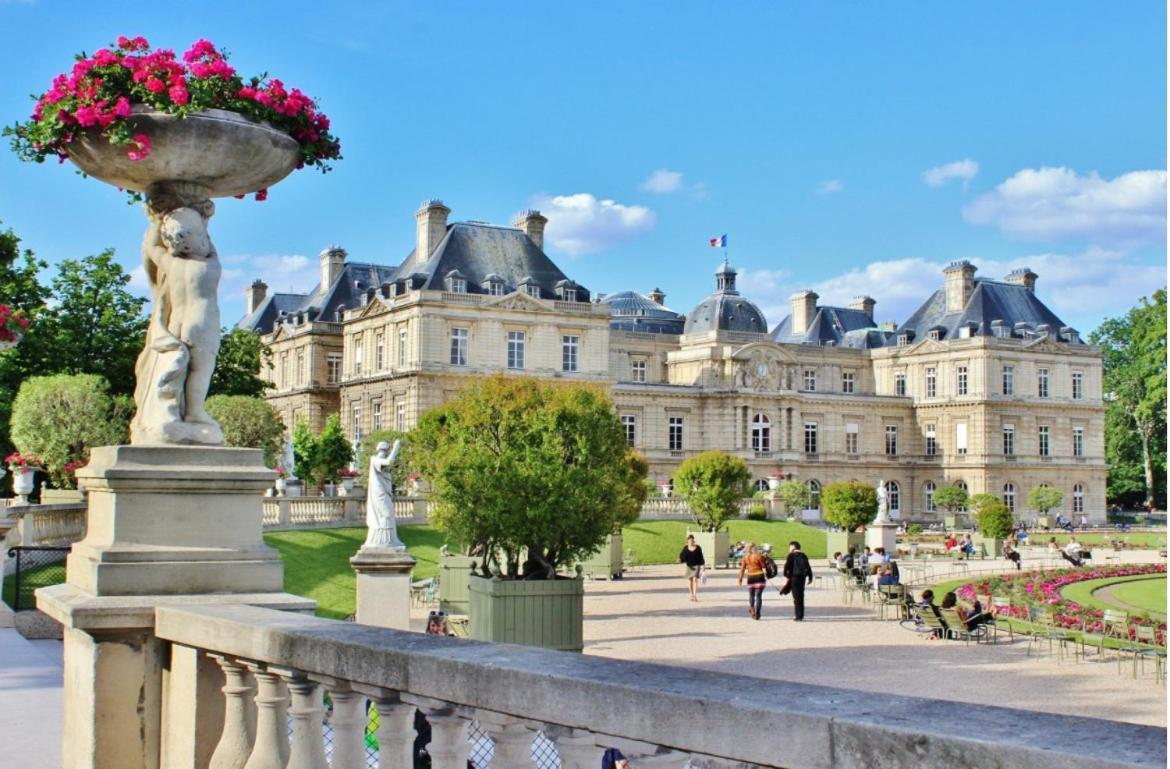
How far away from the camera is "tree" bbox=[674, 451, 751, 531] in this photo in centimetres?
4062

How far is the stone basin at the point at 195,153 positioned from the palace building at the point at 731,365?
166 ft

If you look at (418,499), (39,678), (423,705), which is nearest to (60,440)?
(418,499)

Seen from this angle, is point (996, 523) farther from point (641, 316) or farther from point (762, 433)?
point (641, 316)

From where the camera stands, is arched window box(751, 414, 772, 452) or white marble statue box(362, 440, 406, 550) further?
arched window box(751, 414, 772, 452)

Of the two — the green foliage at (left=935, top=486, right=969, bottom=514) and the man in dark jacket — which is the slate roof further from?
the man in dark jacket

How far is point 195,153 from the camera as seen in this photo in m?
5.39

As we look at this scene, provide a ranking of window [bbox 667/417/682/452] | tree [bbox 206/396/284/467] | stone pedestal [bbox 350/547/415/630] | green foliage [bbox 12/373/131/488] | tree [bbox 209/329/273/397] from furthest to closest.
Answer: window [bbox 667/417/682/452]
tree [bbox 209/329/273/397]
tree [bbox 206/396/284/467]
green foliage [bbox 12/373/131/488]
stone pedestal [bbox 350/547/415/630]

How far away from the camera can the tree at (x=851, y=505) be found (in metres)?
41.2

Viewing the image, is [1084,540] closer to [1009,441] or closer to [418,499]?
[1009,441]

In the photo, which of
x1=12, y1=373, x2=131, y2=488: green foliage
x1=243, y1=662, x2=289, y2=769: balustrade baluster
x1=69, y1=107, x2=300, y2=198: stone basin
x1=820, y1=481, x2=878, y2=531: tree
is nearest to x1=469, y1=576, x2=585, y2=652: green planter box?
x1=69, y1=107, x2=300, y2=198: stone basin

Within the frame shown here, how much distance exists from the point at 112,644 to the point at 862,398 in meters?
70.5

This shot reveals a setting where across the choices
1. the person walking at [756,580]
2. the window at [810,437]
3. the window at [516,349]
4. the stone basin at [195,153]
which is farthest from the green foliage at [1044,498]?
the stone basin at [195,153]

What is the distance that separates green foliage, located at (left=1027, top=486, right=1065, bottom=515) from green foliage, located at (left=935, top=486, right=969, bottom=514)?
4.02 m

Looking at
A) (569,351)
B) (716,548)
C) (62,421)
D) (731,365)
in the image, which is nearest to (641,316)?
(731,365)
